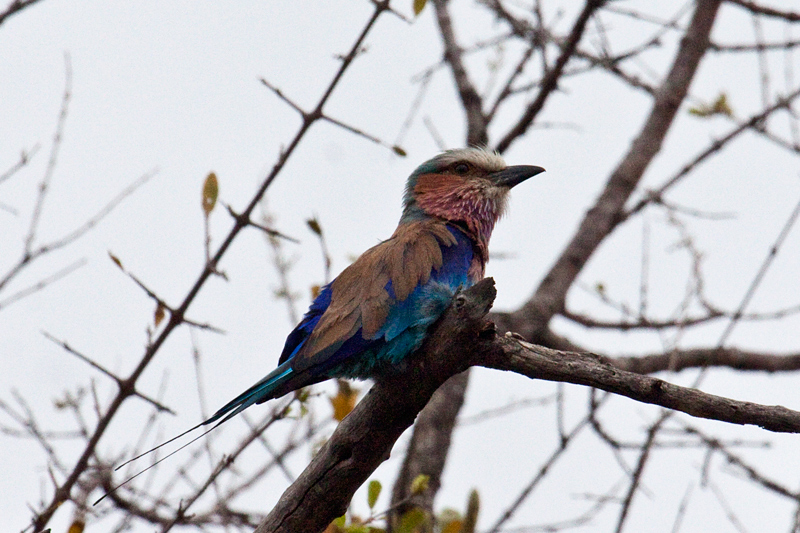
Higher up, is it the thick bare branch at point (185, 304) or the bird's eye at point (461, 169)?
the bird's eye at point (461, 169)

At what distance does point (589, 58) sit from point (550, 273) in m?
1.80

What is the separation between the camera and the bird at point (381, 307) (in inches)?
150

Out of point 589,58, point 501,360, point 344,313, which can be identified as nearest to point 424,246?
point 344,313

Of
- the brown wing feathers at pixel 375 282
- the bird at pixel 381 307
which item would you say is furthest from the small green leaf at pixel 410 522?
the brown wing feathers at pixel 375 282

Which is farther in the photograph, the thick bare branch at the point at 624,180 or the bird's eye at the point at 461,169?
the thick bare branch at the point at 624,180

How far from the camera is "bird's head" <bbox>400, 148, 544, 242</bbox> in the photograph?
17.4 feet

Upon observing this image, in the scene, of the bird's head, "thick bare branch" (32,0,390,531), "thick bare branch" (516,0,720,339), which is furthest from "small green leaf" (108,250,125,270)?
"thick bare branch" (516,0,720,339)

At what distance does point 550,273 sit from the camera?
8.05m

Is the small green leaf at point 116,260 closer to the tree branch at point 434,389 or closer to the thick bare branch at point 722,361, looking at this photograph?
the tree branch at point 434,389

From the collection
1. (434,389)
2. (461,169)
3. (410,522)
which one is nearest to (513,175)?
(461,169)

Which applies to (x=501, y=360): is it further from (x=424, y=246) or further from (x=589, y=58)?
(x=589, y=58)

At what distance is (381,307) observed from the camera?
13.2 ft

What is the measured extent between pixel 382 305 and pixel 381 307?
0.4 inches

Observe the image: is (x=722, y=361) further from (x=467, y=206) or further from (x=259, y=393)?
(x=259, y=393)
